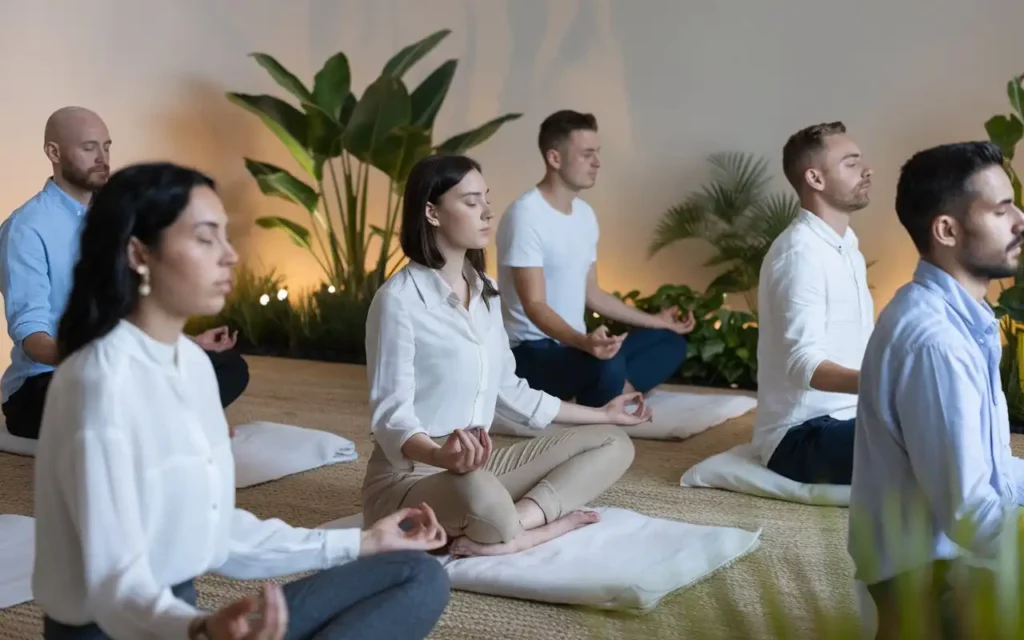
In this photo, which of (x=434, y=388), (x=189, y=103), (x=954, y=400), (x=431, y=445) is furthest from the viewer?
(x=189, y=103)

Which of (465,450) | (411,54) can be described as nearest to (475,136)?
(411,54)

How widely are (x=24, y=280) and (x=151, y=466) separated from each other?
6.57ft

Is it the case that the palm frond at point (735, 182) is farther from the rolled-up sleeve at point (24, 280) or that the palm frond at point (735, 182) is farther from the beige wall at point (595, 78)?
the rolled-up sleeve at point (24, 280)

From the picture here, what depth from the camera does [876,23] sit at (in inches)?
186

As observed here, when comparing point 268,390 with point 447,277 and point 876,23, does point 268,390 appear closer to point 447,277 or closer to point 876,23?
point 447,277

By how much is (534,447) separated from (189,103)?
360cm

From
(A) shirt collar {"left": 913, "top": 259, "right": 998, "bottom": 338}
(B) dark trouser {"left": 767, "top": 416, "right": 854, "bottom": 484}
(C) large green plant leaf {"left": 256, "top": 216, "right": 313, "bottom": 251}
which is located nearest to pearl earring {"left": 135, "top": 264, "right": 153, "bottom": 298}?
(A) shirt collar {"left": 913, "top": 259, "right": 998, "bottom": 338}

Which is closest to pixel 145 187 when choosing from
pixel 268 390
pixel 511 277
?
pixel 511 277

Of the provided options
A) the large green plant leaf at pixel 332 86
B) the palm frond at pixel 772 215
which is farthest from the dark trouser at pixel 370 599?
the large green plant leaf at pixel 332 86

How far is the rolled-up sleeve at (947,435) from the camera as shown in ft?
5.54

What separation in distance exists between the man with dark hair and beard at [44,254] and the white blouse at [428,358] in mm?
975

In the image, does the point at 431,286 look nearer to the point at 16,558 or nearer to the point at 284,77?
the point at 16,558

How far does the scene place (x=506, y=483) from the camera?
2.76m

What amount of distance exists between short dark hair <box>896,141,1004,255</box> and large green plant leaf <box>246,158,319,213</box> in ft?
12.4
